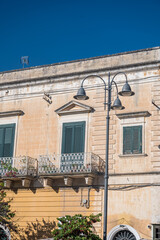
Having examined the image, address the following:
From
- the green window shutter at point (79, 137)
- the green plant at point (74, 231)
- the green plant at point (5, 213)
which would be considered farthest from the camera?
the green window shutter at point (79, 137)

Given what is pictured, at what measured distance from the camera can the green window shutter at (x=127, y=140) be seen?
65.5ft

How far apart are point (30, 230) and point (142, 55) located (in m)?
10.1

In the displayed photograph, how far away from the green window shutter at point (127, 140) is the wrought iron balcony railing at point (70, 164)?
1268 mm

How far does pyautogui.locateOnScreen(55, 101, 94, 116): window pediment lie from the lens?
21375mm

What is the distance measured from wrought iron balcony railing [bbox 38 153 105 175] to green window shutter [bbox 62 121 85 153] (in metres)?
0.40

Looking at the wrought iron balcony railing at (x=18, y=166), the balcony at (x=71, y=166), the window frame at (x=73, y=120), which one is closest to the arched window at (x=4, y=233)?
the wrought iron balcony railing at (x=18, y=166)

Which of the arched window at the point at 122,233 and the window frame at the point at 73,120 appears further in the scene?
the window frame at the point at 73,120

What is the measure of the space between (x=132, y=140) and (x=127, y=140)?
0.84ft

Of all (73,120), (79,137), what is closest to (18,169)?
(79,137)

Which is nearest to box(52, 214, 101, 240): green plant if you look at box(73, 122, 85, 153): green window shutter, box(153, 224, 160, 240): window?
box(153, 224, 160, 240): window

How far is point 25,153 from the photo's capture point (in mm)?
22297

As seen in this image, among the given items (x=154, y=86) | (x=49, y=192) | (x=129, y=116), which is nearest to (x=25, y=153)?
(x=49, y=192)

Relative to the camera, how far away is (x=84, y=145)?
68.9 ft

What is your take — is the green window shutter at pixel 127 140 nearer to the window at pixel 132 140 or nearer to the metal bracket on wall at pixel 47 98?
the window at pixel 132 140
